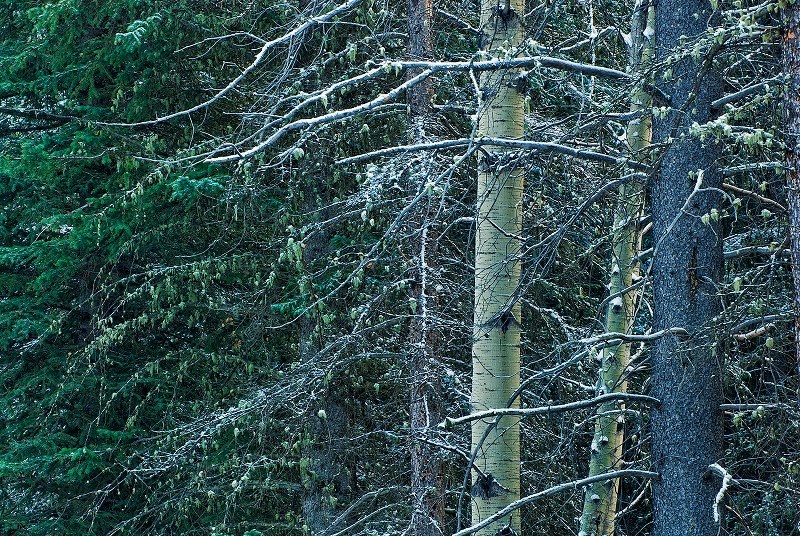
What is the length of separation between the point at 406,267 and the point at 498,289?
2.25 metres

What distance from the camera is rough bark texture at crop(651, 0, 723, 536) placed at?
17.4 ft

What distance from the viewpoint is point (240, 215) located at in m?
10.6

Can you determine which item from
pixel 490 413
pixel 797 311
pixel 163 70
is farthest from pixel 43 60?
pixel 797 311

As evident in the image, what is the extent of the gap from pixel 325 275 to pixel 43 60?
18.0 feet

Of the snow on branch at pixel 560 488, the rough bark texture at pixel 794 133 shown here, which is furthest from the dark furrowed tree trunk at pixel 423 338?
the rough bark texture at pixel 794 133

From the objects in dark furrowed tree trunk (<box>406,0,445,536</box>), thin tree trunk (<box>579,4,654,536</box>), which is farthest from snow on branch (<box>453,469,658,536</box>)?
dark furrowed tree trunk (<box>406,0,445,536</box>)

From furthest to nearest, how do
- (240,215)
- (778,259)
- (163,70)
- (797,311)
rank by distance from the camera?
(163,70) < (240,215) < (778,259) < (797,311)

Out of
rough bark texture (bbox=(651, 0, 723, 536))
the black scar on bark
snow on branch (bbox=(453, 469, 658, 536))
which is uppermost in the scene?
rough bark texture (bbox=(651, 0, 723, 536))

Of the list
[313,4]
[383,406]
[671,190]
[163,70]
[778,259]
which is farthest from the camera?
[163,70]

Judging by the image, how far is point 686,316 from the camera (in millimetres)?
5375

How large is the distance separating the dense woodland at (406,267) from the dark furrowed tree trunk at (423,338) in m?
0.03

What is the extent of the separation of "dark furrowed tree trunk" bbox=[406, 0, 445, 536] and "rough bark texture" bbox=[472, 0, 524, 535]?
5.80 feet

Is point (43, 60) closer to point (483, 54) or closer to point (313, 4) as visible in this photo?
point (313, 4)

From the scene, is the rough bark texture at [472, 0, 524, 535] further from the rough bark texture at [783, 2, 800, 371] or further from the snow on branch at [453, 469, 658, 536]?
the rough bark texture at [783, 2, 800, 371]
